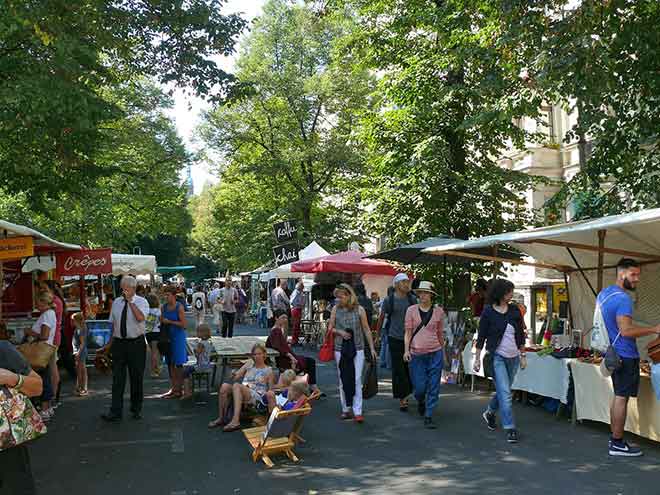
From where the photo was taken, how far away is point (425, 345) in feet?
28.2

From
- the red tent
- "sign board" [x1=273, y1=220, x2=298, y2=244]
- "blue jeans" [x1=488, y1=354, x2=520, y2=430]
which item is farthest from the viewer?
"sign board" [x1=273, y1=220, x2=298, y2=244]

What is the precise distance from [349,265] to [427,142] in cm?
359

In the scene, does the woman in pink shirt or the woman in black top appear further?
the woman in pink shirt

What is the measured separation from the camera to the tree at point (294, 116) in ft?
103

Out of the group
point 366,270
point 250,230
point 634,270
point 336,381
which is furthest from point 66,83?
point 250,230

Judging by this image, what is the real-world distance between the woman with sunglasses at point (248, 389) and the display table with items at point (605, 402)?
360 cm

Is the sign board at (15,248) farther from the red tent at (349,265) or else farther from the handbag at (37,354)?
the red tent at (349,265)

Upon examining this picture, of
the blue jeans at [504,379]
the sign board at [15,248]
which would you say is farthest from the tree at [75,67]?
the blue jeans at [504,379]

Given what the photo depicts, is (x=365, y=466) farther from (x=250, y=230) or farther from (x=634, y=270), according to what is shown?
(x=250, y=230)

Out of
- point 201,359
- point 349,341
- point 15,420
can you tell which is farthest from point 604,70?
point 15,420

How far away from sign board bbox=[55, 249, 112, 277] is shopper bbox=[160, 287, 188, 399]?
4.15 meters

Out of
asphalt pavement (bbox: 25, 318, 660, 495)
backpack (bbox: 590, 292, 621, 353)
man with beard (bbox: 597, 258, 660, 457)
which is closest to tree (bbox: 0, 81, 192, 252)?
asphalt pavement (bbox: 25, 318, 660, 495)

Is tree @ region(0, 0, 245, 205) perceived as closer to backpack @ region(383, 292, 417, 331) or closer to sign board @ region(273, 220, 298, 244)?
backpack @ region(383, 292, 417, 331)

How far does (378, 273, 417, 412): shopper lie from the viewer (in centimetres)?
958
